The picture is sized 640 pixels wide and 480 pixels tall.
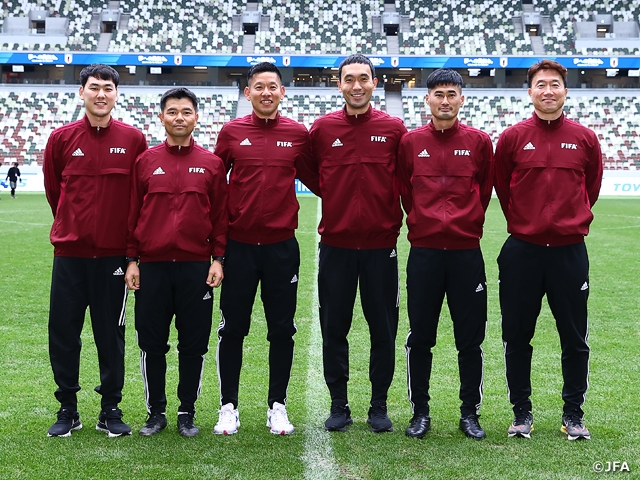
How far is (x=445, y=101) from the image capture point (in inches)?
171

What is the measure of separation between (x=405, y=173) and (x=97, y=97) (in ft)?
6.21

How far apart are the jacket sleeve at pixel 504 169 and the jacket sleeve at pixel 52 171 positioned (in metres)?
2.62

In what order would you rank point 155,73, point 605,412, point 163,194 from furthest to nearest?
1. point 155,73
2. point 605,412
3. point 163,194

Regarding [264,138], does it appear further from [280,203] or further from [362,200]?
[362,200]

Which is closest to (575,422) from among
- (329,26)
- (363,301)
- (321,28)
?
(363,301)

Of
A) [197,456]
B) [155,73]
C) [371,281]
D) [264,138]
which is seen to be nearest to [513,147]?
[371,281]

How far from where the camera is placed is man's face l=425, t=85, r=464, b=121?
4348mm

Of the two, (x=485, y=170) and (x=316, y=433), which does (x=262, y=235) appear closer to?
(x=316, y=433)

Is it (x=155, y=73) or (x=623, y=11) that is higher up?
(x=623, y=11)

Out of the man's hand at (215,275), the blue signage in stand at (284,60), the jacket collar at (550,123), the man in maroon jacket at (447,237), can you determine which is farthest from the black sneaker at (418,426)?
the blue signage in stand at (284,60)

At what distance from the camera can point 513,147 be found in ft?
14.5

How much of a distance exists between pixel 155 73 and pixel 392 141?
42.5 meters

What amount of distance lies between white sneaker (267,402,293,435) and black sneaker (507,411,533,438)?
Answer: 51.8 inches

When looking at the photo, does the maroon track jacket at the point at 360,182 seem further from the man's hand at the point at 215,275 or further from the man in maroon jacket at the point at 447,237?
the man's hand at the point at 215,275
